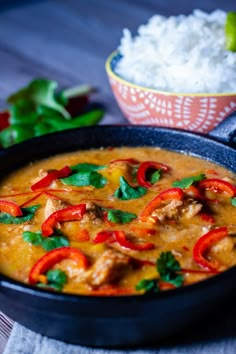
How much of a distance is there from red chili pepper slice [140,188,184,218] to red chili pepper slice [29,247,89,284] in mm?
429

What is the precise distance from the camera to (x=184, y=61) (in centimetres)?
424

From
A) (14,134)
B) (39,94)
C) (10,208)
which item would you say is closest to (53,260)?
(10,208)

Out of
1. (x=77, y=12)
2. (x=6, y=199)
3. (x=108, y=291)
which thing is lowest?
(x=77, y=12)

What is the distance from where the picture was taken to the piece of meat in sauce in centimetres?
287

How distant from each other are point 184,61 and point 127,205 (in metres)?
1.52

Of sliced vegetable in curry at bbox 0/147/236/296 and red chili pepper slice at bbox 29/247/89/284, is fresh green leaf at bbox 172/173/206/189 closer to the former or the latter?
sliced vegetable in curry at bbox 0/147/236/296

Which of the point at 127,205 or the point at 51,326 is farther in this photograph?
the point at 127,205

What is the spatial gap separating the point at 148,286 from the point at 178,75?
6.62 feet

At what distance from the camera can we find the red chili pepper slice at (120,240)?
8.80 ft

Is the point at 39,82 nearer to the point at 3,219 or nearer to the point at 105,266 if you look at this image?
the point at 3,219

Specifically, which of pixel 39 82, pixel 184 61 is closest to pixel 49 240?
pixel 184 61

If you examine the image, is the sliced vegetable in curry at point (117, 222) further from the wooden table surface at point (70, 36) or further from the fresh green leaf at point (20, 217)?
the wooden table surface at point (70, 36)

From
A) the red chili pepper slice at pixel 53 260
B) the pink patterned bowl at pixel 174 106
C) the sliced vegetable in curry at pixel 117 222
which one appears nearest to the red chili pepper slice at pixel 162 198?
the sliced vegetable in curry at pixel 117 222

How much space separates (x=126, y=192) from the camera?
3102 millimetres
